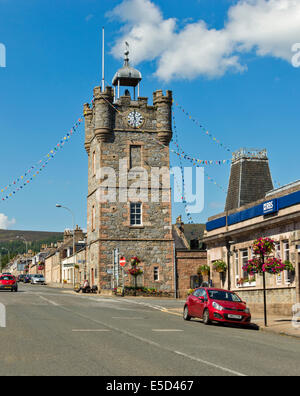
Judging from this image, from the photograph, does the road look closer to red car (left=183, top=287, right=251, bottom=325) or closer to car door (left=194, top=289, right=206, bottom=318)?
red car (left=183, top=287, right=251, bottom=325)

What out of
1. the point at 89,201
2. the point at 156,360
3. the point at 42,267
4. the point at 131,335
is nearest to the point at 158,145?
the point at 89,201

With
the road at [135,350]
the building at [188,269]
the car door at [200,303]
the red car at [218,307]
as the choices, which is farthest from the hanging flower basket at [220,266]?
the building at [188,269]

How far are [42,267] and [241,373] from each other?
116436 millimetres

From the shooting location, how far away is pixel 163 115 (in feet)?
172

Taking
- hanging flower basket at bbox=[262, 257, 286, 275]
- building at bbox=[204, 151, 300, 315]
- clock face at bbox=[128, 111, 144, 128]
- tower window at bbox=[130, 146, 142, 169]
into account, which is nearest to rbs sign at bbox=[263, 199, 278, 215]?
building at bbox=[204, 151, 300, 315]

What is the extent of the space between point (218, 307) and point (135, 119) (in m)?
32.8

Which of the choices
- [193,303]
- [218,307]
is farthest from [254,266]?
[193,303]

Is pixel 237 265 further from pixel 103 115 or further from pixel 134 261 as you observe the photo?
pixel 103 115

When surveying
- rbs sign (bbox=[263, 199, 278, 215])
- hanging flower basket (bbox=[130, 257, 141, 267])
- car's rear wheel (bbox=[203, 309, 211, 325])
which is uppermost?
rbs sign (bbox=[263, 199, 278, 215])

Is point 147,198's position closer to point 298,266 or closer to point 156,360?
point 298,266

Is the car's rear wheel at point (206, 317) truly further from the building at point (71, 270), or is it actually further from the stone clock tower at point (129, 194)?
the building at point (71, 270)

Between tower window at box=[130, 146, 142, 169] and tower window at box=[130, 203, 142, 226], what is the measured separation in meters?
3.48

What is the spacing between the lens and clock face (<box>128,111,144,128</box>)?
5209 cm

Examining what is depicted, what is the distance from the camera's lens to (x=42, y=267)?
123375 millimetres
